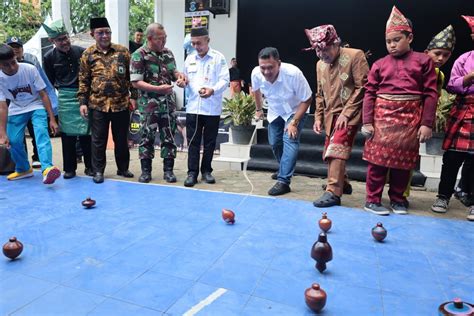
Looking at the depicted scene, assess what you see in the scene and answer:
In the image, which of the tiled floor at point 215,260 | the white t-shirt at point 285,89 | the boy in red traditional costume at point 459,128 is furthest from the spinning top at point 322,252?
the white t-shirt at point 285,89

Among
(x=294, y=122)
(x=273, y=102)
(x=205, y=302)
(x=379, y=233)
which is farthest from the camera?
(x=273, y=102)

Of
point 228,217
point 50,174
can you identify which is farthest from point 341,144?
point 50,174

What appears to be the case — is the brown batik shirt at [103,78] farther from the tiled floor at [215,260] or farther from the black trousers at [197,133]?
the tiled floor at [215,260]

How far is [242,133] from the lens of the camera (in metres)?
5.75

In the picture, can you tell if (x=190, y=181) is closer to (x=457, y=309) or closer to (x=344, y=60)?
(x=344, y=60)

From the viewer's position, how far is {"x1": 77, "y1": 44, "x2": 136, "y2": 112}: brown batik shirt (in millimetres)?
4441

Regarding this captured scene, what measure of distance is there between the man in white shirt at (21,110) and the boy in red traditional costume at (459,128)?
3.91 metres

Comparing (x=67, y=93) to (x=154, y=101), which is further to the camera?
(x=67, y=93)

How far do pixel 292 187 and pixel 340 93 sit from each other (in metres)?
1.29

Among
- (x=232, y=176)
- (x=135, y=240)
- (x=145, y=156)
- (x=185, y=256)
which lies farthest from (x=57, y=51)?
(x=185, y=256)

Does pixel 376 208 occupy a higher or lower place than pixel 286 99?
lower

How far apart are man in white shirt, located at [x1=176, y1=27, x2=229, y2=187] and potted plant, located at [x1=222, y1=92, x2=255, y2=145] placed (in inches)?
48.5

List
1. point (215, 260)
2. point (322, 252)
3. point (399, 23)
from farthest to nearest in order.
A: point (399, 23) < point (215, 260) < point (322, 252)

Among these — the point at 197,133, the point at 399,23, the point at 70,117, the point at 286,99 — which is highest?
the point at 399,23
